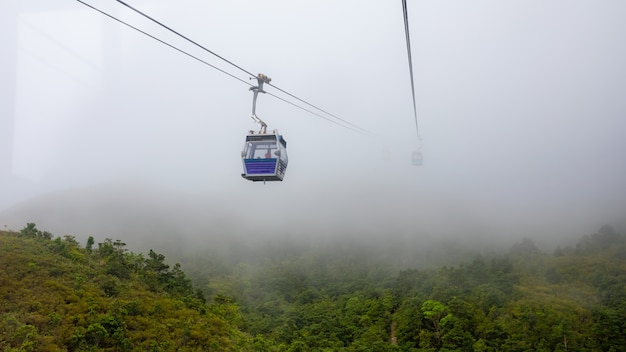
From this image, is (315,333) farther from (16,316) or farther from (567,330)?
(16,316)

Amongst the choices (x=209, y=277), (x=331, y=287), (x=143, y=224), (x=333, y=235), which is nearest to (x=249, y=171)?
(x=331, y=287)

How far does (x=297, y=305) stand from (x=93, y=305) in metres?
38.1

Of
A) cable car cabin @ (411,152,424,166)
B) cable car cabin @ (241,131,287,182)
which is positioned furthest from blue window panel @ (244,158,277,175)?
cable car cabin @ (411,152,424,166)

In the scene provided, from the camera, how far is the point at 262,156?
11453 millimetres

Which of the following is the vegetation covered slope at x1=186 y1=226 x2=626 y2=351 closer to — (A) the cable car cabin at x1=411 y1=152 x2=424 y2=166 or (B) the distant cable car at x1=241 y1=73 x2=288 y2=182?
(A) the cable car cabin at x1=411 y1=152 x2=424 y2=166

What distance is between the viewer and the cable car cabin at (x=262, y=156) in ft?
37.3

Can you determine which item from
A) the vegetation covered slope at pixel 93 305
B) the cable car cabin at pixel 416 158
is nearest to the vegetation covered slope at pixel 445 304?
the vegetation covered slope at pixel 93 305

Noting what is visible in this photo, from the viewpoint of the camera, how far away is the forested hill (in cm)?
2267

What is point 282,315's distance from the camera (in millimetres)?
52094

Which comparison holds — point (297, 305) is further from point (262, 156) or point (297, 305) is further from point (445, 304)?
point (262, 156)

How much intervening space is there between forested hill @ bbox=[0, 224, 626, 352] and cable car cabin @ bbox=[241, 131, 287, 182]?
13.0 metres

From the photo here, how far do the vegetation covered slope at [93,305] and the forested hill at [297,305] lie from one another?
0.22 ft

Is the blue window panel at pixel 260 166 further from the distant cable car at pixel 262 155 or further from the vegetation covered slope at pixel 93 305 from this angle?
the vegetation covered slope at pixel 93 305

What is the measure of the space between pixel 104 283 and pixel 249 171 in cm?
2045
